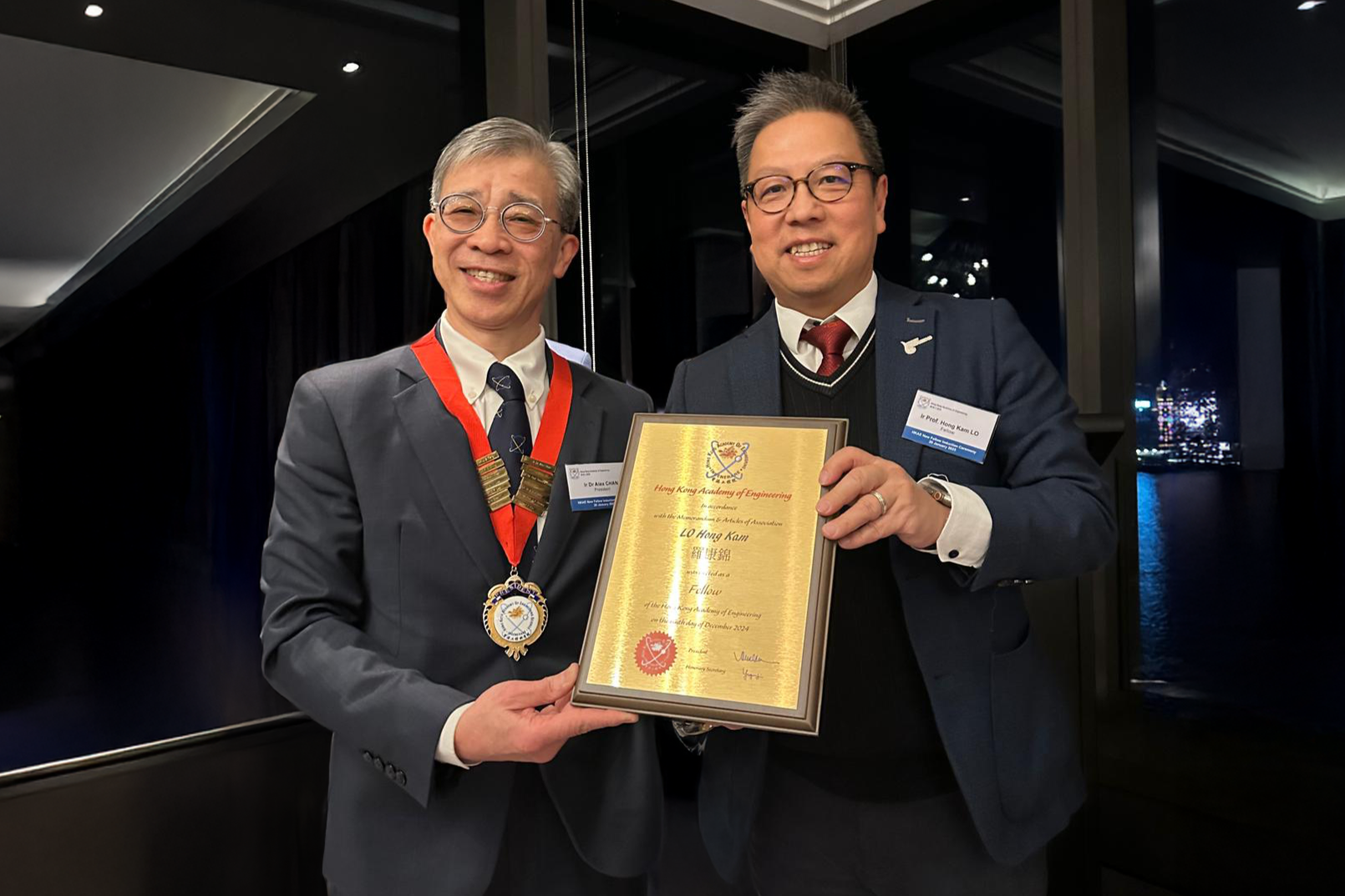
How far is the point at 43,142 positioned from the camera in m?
2.29

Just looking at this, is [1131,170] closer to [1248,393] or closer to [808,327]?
[1248,393]

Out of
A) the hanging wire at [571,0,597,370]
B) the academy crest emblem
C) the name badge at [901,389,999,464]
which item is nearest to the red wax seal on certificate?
the academy crest emblem

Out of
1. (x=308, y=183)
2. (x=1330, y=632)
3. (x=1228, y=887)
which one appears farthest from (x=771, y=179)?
(x=1228, y=887)

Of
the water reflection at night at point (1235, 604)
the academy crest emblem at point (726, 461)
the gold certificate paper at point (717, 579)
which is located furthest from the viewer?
the water reflection at night at point (1235, 604)

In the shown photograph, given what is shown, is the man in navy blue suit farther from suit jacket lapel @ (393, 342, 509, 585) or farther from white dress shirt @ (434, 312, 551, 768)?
suit jacket lapel @ (393, 342, 509, 585)

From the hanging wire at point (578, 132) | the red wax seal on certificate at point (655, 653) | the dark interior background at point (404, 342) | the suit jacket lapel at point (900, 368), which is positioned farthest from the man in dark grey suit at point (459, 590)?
the hanging wire at point (578, 132)

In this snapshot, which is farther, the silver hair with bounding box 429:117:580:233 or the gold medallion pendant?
the silver hair with bounding box 429:117:580:233

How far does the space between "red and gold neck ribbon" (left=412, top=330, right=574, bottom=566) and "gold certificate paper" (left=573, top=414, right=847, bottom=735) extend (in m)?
0.16

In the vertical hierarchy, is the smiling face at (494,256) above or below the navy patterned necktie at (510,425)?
above

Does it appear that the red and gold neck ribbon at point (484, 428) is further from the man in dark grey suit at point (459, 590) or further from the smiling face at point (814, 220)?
the smiling face at point (814, 220)

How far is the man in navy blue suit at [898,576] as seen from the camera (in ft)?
4.32

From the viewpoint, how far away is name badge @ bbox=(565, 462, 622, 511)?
1370 mm

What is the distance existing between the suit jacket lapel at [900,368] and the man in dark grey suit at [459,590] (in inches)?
17.2

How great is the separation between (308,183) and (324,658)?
6.05ft
